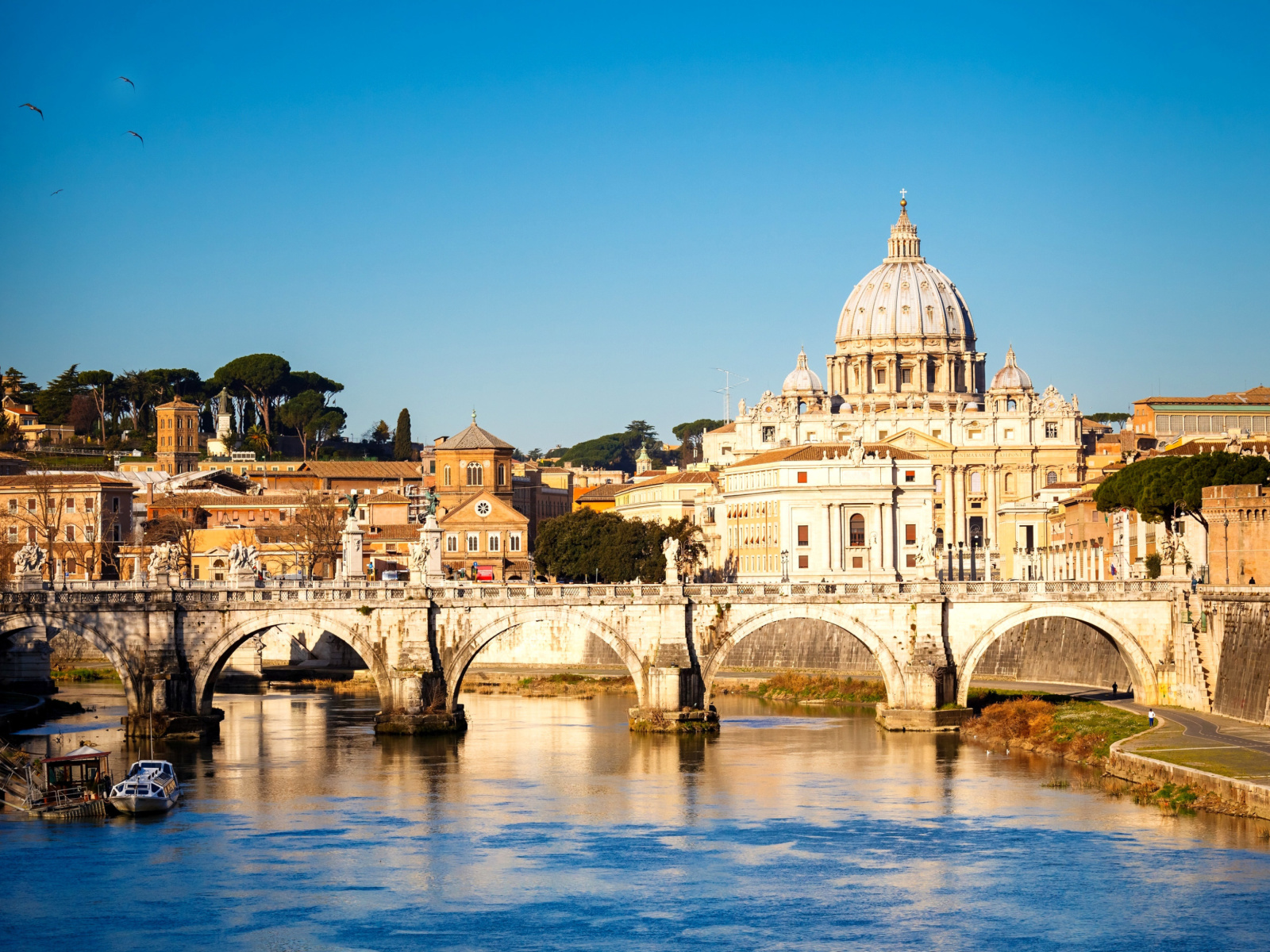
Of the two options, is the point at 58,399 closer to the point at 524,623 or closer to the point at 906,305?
the point at 906,305

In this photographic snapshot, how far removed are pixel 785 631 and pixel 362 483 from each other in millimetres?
61118

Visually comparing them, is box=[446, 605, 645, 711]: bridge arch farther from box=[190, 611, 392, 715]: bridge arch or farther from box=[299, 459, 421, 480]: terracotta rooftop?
box=[299, 459, 421, 480]: terracotta rooftop

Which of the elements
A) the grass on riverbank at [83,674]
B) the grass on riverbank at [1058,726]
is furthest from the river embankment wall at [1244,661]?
the grass on riverbank at [83,674]

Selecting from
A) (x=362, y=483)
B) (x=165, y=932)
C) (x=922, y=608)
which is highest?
(x=362, y=483)

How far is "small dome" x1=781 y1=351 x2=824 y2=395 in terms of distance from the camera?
155500mm

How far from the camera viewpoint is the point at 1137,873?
129 feet

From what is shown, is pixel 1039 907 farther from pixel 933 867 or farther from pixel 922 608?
pixel 922 608

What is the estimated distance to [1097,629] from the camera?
60.9 meters

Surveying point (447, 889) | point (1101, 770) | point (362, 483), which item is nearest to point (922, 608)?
point (1101, 770)

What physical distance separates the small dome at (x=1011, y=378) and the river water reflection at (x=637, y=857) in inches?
3920

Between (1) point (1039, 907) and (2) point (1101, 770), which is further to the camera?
(2) point (1101, 770)

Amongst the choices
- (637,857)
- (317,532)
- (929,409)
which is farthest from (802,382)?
(637,857)

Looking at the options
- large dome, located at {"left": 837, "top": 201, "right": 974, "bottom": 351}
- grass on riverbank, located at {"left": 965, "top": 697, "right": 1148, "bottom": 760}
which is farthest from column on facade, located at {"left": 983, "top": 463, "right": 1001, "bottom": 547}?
grass on riverbank, located at {"left": 965, "top": 697, "right": 1148, "bottom": 760}

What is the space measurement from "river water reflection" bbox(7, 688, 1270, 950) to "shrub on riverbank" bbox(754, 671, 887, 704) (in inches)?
572
